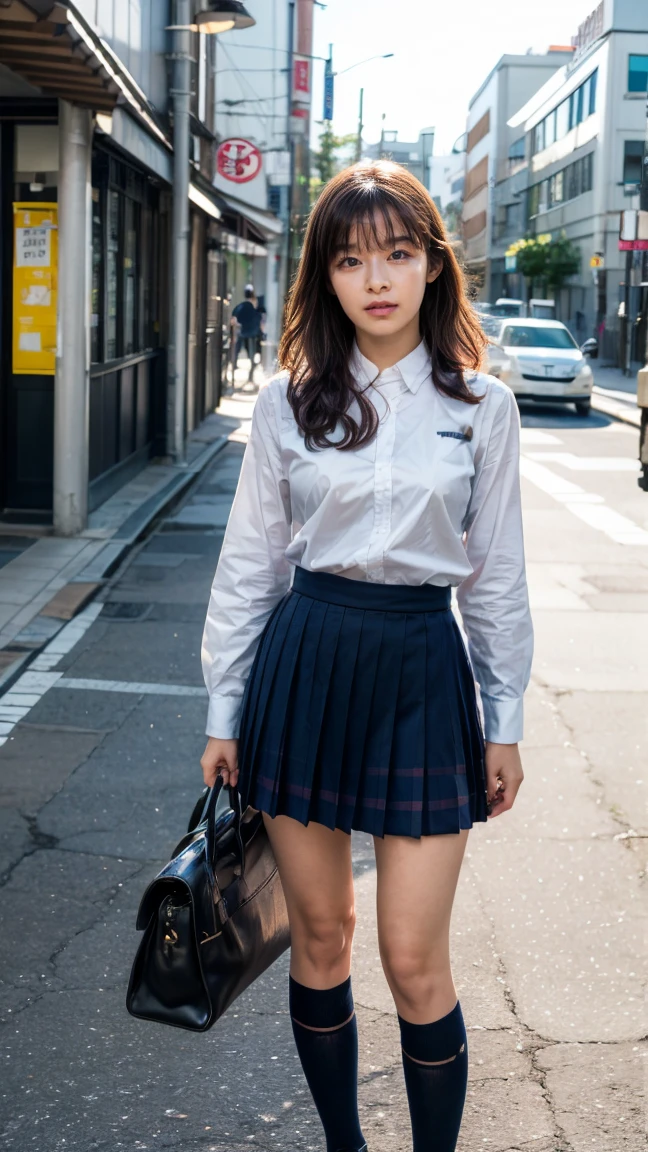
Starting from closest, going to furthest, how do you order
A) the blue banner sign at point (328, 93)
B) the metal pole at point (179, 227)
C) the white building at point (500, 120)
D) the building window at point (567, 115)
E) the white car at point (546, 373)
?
the metal pole at point (179, 227) < the white car at point (546, 373) < the blue banner sign at point (328, 93) < the building window at point (567, 115) < the white building at point (500, 120)

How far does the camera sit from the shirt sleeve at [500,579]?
2.44 m

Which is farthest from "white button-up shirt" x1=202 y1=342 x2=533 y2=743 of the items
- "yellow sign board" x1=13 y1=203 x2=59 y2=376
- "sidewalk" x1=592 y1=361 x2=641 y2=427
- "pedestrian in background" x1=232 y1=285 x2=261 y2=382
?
"pedestrian in background" x1=232 y1=285 x2=261 y2=382

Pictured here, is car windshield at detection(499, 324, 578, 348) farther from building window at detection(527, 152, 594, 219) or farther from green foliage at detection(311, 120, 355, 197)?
green foliage at detection(311, 120, 355, 197)

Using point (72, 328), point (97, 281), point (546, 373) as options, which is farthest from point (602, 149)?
point (72, 328)

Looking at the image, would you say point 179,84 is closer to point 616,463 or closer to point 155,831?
point 616,463

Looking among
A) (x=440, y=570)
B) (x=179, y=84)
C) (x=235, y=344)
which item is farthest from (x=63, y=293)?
(x=235, y=344)

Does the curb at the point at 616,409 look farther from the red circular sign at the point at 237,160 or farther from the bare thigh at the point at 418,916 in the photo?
the bare thigh at the point at 418,916

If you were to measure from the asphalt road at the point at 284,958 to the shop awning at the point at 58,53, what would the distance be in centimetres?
323

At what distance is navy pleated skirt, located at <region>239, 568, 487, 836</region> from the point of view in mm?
2381

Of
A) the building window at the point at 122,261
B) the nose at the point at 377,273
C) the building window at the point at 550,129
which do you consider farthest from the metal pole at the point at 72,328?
the building window at the point at 550,129

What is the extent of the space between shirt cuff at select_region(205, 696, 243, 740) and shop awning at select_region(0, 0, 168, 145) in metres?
5.38

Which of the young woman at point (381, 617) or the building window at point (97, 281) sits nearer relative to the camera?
the young woman at point (381, 617)

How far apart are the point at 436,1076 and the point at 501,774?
539 mm

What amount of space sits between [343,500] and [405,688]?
345 mm
